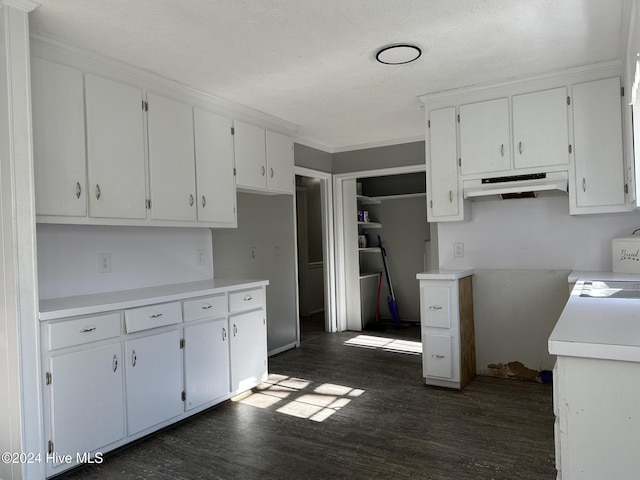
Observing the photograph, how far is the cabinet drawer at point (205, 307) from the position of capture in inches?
120

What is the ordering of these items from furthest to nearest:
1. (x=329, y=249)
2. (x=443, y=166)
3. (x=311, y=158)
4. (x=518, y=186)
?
1. (x=329, y=249)
2. (x=311, y=158)
3. (x=443, y=166)
4. (x=518, y=186)

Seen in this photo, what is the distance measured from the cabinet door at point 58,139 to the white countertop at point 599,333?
2.55 m

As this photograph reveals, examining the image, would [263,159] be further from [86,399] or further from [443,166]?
[86,399]

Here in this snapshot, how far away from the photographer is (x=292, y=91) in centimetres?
363

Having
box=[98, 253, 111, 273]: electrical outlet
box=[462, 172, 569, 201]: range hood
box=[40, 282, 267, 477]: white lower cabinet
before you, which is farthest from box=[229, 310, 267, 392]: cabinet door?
box=[462, 172, 569, 201]: range hood

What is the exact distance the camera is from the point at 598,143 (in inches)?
129

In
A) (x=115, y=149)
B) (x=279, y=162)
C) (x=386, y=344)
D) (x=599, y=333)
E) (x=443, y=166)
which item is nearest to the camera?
(x=599, y=333)

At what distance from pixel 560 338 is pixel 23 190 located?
243cm

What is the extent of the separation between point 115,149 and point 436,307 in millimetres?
2581

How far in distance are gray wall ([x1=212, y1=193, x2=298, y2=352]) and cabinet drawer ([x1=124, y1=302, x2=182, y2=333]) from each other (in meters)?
1.18

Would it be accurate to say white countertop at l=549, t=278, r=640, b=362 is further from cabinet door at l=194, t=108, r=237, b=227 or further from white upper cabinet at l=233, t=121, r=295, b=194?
white upper cabinet at l=233, t=121, r=295, b=194

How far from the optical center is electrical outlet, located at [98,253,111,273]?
306 centimetres

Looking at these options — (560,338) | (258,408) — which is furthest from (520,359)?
(560,338)

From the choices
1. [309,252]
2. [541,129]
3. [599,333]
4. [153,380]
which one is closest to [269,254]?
[153,380]
